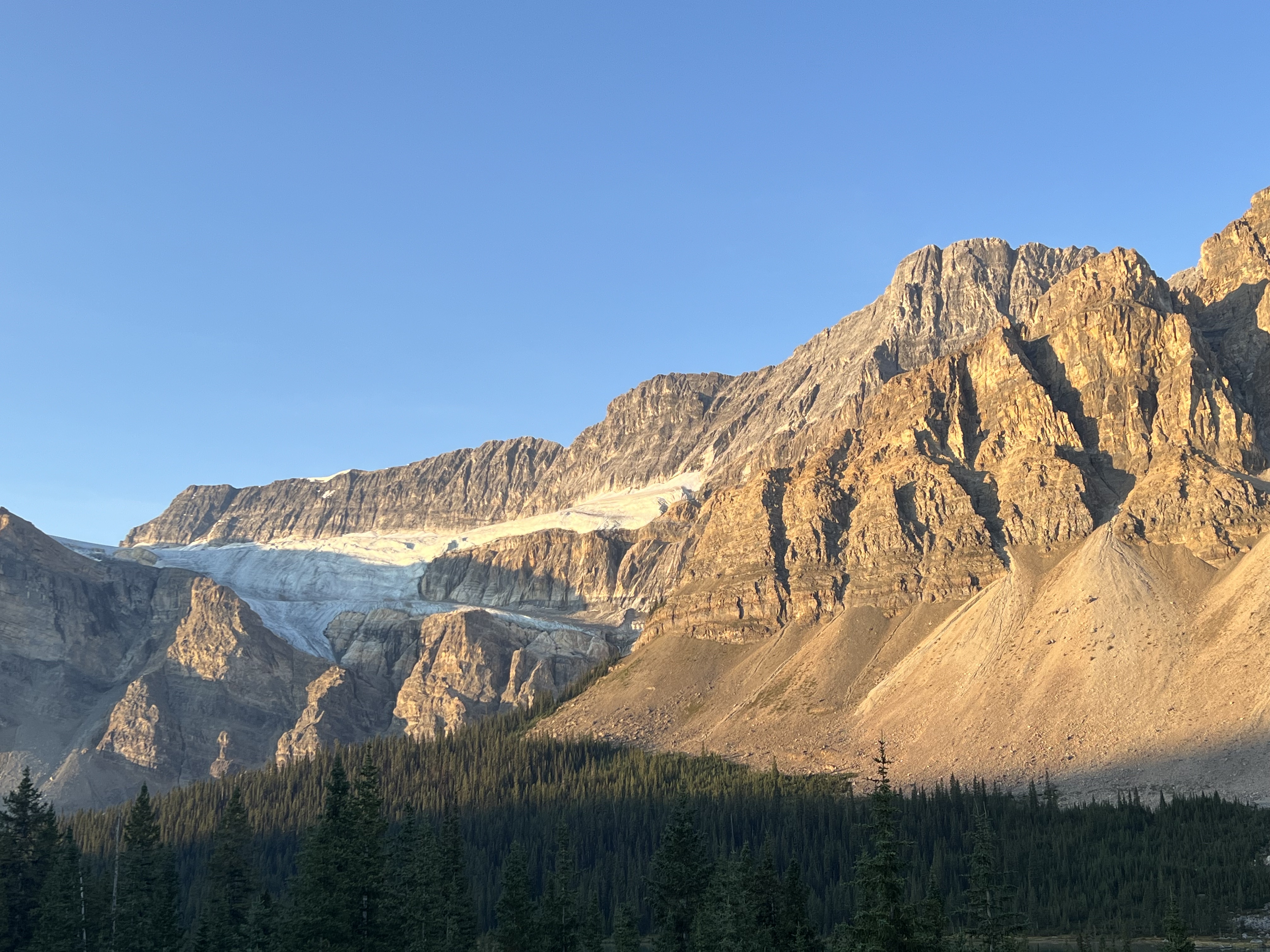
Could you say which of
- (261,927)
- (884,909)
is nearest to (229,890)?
(261,927)

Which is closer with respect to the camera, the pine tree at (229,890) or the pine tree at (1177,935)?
the pine tree at (1177,935)

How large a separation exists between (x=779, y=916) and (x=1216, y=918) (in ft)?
170

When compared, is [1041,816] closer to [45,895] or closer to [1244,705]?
[1244,705]

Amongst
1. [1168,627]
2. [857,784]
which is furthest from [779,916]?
[1168,627]

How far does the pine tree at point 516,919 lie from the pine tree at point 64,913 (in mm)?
25211

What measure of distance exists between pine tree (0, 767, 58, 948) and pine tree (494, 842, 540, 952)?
100 feet

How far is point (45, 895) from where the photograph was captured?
77.6m

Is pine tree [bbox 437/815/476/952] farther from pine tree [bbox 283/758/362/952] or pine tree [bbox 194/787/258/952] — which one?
pine tree [bbox 194/787/258/952]

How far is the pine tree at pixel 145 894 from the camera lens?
74875 mm

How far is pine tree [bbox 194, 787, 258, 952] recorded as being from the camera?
7369 cm

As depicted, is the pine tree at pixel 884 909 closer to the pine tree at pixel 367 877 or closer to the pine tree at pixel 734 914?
the pine tree at pixel 734 914

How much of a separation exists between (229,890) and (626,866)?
73.2 meters

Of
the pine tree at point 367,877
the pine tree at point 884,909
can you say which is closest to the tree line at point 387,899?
the pine tree at point 367,877

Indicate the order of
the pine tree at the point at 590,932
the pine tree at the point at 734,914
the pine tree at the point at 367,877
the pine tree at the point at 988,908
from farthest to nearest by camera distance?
the pine tree at the point at 590,932, the pine tree at the point at 367,877, the pine tree at the point at 734,914, the pine tree at the point at 988,908
